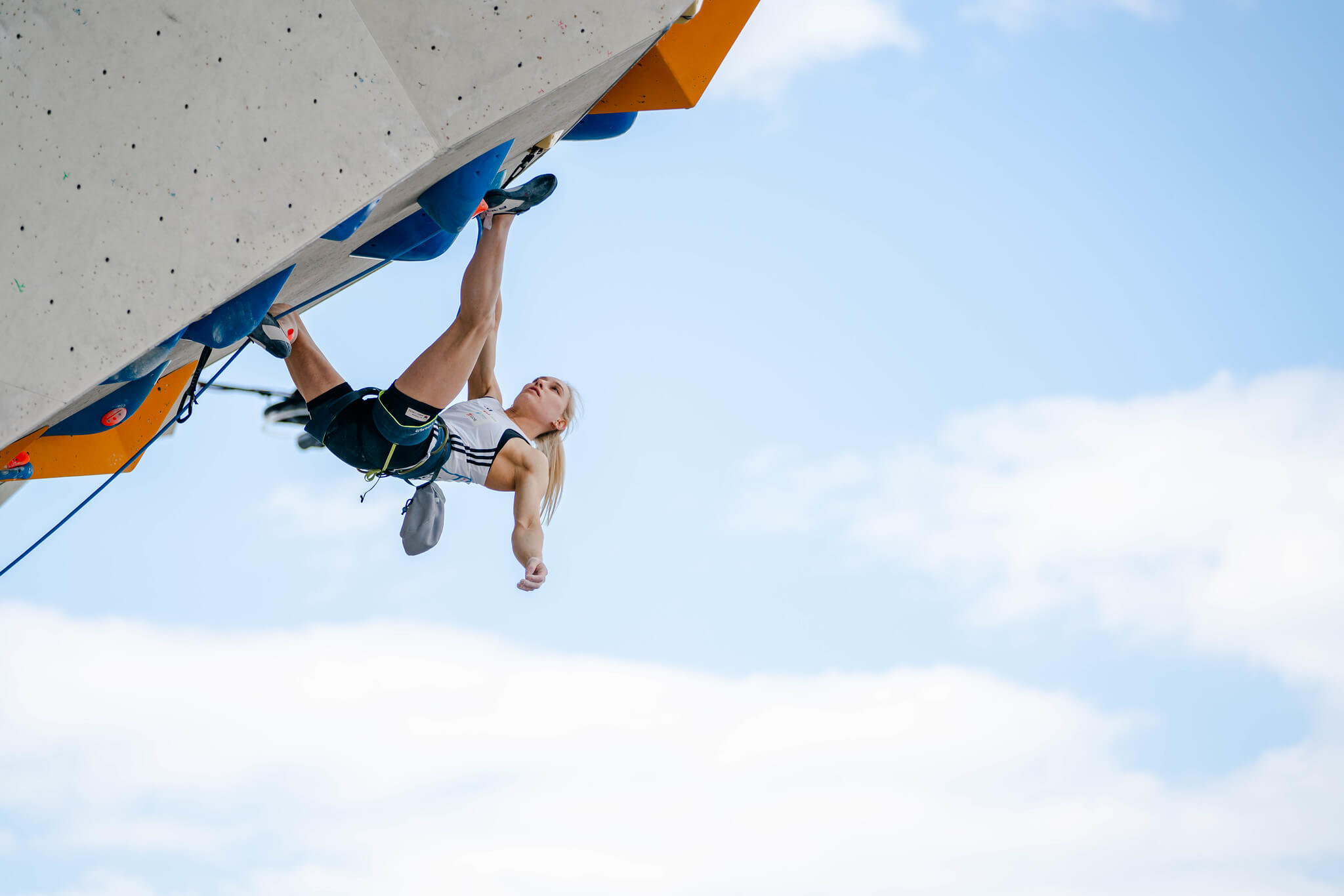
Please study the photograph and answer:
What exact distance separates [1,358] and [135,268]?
36cm

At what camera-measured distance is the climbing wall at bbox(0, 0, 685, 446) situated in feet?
9.11

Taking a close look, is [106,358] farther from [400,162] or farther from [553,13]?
[553,13]

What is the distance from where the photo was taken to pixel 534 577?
4645 millimetres

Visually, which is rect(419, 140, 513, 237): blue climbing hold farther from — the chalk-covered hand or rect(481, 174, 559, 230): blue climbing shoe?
the chalk-covered hand

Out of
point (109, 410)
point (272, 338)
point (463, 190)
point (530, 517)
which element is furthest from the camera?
point (530, 517)

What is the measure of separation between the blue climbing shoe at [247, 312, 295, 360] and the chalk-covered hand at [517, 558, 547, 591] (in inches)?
50.5

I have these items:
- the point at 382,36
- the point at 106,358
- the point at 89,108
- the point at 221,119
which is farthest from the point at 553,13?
the point at 106,358

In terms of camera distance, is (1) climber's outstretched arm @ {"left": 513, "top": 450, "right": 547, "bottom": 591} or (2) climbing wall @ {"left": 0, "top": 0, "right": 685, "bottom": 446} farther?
(1) climber's outstretched arm @ {"left": 513, "top": 450, "right": 547, "bottom": 591}

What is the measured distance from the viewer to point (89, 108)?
282cm

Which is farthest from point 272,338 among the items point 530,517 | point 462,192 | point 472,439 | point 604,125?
point 530,517

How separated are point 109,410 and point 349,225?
106 centimetres

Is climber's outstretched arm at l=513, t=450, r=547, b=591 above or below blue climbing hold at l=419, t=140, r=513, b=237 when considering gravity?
below

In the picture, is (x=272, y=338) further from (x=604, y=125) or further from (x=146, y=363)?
(x=604, y=125)

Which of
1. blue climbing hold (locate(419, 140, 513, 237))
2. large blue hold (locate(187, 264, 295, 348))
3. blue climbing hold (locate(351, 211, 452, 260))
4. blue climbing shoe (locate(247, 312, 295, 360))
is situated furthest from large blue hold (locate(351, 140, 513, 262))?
blue climbing shoe (locate(247, 312, 295, 360))
